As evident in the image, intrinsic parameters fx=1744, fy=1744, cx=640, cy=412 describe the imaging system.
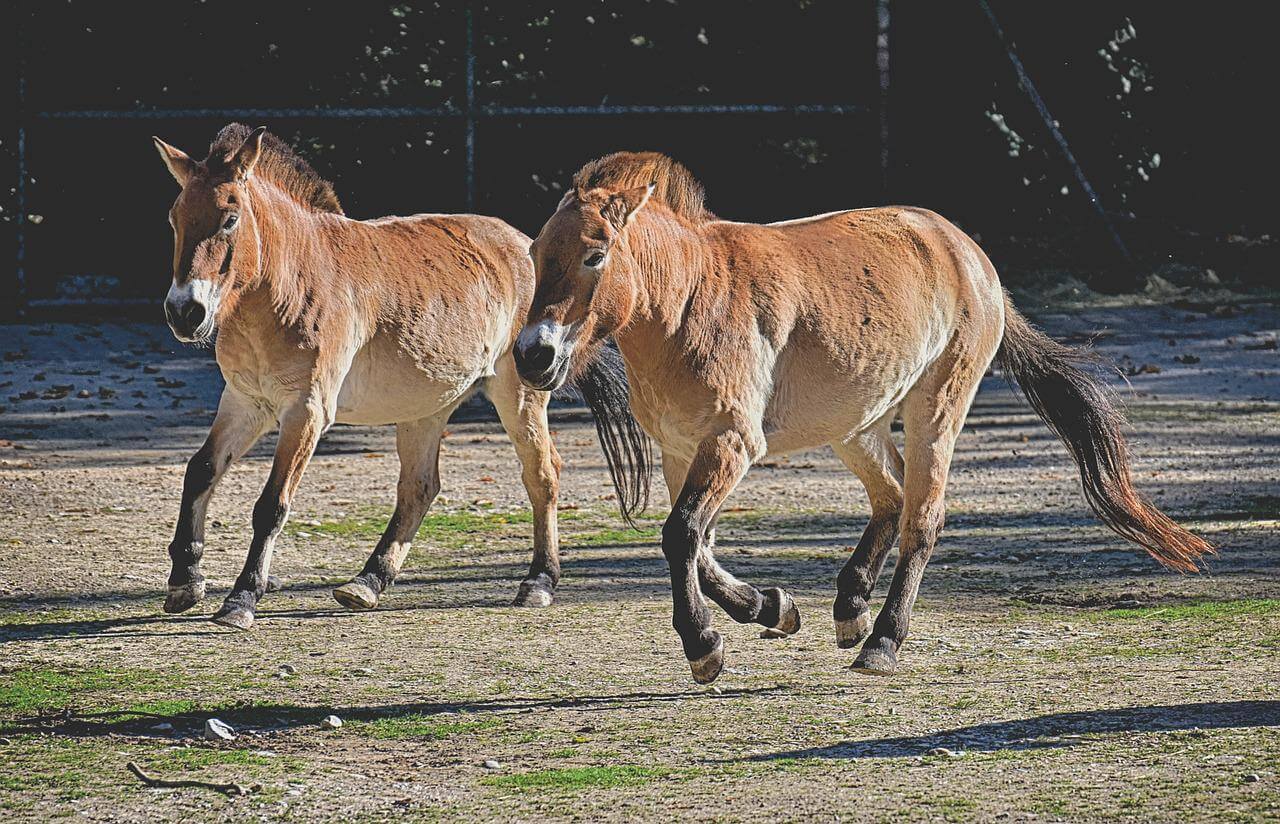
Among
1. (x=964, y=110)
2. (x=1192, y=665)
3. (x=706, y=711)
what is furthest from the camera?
(x=964, y=110)

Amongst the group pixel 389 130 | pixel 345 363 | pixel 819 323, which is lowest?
pixel 389 130

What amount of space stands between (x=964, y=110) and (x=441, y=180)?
15.2ft

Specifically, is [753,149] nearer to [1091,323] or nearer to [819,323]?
[1091,323]

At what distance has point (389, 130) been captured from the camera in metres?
14.3

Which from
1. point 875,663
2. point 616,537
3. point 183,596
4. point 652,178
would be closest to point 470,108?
point 616,537

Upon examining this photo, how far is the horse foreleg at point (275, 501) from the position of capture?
21.2ft

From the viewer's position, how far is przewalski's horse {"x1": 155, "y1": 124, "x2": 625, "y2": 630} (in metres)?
6.49

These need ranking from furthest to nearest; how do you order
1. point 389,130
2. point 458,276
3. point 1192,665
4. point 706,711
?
point 389,130, point 458,276, point 1192,665, point 706,711

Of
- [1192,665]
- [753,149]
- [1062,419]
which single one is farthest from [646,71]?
[1192,665]

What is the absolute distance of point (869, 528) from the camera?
21.4ft

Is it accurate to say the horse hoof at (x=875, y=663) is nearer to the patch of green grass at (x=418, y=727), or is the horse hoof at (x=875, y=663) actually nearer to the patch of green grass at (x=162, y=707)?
the patch of green grass at (x=418, y=727)

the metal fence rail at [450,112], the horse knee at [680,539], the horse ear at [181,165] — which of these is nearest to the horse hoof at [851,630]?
the horse knee at [680,539]

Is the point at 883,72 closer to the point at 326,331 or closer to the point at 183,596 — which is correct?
the point at 326,331

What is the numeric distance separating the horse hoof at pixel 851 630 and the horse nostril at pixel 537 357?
1600 millimetres
